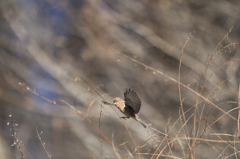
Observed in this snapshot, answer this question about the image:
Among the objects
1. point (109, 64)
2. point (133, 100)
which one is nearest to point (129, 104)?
point (133, 100)

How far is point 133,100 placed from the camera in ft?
5.00

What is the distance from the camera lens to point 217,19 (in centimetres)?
388

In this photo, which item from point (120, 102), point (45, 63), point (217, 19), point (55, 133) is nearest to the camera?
point (120, 102)

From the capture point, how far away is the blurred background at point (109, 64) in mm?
3875

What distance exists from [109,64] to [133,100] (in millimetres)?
2800

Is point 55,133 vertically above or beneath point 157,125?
above

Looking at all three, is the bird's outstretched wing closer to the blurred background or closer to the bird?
the bird

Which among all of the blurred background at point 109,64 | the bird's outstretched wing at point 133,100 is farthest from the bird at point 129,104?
the blurred background at point 109,64

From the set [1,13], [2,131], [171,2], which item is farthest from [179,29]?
[2,131]

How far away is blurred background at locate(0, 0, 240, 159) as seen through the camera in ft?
12.7

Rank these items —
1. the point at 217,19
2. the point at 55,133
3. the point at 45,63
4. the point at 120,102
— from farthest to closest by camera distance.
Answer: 1. the point at 55,133
2. the point at 45,63
3. the point at 217,19
4. the point at 120,102

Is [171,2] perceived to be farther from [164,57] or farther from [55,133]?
[55,133]

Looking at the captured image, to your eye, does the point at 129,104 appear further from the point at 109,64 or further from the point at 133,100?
the point at 109,64

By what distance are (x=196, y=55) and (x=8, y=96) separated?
3834 millimetres
